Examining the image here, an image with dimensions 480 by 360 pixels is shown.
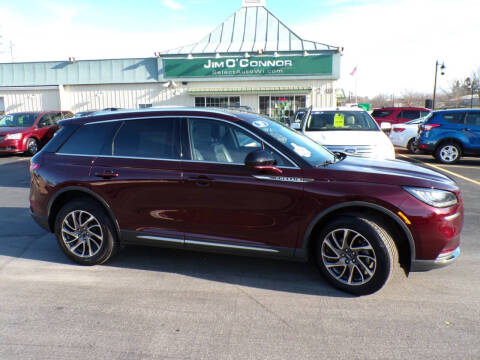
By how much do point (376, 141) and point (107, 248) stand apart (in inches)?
230

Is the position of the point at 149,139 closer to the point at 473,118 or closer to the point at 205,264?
the point at 205,264

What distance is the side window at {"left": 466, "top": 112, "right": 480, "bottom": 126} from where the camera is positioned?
12281 mm

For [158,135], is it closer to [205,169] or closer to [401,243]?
[205,169]

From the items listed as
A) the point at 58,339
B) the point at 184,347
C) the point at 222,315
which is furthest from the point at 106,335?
the point at 222,315

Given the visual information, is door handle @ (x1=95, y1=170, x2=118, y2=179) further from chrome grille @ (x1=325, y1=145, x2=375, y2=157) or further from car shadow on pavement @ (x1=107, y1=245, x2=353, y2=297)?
chrome grille @ (x1=325, y1=145, x2=375, y2=157)

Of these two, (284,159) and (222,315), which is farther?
(284,159)

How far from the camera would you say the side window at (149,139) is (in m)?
4.22

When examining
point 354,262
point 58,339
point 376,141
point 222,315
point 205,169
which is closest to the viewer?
point 58,339

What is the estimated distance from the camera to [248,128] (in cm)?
406

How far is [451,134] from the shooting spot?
1250 centimetres

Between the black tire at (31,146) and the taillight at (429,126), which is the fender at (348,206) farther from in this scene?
the black tire at (31,146)

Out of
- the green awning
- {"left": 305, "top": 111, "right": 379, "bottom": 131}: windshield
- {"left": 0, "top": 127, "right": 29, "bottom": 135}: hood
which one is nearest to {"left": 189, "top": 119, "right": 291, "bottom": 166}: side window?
{"left": 305, "top": 111, "right": 379, "bottom": 131}: windshield

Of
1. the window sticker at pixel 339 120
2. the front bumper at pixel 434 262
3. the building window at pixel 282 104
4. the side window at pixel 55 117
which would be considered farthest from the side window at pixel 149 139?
the building window at pixel 282 104

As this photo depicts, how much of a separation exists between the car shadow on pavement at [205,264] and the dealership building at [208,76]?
21.4m
